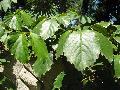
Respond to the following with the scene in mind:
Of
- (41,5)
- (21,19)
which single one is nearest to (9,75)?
(21,19)

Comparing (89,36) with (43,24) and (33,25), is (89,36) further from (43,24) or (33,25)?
(33,25)

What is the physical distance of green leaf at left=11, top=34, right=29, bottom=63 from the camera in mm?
1251

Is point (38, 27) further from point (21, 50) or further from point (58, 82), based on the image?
point (58, 82)

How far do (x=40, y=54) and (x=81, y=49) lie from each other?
0.64ft

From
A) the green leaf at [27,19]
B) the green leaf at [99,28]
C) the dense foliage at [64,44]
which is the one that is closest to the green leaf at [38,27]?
the dense foliage at [64,44]

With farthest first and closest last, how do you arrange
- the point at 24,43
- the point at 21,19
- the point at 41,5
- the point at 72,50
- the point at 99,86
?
the point at 41,5
the point at 21,19
the point at 99,86
the point at 24,43
the point at 72,50

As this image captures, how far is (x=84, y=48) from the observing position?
3.75 ft

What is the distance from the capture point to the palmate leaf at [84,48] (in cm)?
112

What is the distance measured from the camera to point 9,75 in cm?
154

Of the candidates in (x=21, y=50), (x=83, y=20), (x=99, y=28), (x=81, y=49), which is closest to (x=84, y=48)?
(x=81, y=49)

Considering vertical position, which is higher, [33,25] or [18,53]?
[33,25]

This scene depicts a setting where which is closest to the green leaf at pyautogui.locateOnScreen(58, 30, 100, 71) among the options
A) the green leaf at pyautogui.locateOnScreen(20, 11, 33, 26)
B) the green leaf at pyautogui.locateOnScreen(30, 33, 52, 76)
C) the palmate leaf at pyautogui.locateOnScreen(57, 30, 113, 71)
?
the palmate leaf at pyautogui.locateOnScreen(57, 30, 113, 71)

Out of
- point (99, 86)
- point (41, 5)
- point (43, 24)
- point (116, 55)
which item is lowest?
point (99, 86)

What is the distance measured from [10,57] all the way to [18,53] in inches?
12.4
